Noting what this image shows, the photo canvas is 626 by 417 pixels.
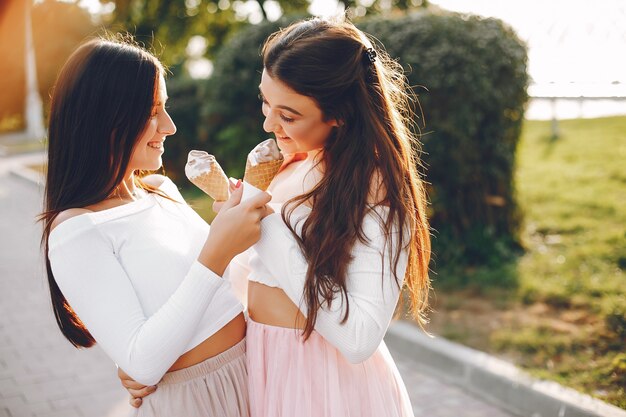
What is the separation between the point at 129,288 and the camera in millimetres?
1708

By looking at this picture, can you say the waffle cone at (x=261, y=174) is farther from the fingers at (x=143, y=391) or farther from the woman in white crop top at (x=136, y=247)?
the fingers at (x=143, y=391)

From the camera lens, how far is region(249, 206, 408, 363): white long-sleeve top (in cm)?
173

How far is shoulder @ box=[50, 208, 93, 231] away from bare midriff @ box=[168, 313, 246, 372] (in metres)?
0.51

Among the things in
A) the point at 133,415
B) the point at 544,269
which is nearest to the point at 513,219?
the point at 544,269

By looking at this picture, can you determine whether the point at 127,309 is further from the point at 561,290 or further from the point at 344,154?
the point at 561,290

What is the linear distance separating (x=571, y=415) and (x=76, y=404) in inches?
122

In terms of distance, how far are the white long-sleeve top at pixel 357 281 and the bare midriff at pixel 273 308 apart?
0.10 metres

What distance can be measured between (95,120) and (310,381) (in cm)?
98

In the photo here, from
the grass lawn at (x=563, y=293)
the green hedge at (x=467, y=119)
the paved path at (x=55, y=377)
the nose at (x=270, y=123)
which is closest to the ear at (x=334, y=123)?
the nose at (x=270, y=123)

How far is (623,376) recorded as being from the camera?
3.85 meters

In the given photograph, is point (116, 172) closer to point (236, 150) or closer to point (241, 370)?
point (241, 370)

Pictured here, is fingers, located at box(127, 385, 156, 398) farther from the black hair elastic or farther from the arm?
the black hair elastic

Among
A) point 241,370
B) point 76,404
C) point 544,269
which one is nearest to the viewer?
point 241,370

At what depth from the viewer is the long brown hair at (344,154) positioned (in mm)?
1778
